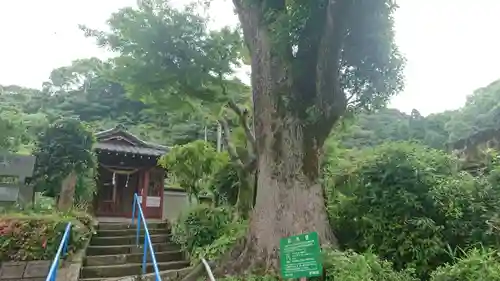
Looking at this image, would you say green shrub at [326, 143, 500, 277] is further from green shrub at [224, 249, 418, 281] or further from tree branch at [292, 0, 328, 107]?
tree branch at [292, 0, 328, 107]

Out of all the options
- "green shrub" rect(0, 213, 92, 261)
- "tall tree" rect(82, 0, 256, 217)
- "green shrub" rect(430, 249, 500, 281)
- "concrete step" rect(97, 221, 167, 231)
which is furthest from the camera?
"concrete step" rect(97, 221, 167, 231)

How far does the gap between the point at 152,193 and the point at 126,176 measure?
126 centimetres

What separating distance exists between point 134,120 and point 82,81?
8796mm

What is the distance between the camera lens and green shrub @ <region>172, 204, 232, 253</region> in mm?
8695

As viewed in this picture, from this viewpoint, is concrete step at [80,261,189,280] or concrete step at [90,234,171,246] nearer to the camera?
concrete step at [80,261,189,280]

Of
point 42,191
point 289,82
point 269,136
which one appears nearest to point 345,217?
point 269,136

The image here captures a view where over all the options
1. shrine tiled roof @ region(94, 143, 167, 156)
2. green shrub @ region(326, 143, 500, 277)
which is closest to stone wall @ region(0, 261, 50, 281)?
green shrub @ region(326, 143, 500, 277)

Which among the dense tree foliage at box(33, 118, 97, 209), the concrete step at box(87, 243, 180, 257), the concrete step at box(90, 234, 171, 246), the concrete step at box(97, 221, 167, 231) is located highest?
the dense tree foliage at box(33, 118, 97, 209)

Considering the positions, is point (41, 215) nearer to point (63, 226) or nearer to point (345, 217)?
point (63, 226)

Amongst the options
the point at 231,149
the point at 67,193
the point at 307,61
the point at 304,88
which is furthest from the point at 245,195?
the point at 67,193

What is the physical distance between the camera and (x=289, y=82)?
6.73 meters

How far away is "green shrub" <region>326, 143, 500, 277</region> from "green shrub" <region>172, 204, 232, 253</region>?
287cm

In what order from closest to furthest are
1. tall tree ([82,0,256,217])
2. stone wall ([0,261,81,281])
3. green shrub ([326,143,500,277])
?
1. green shrub ([326,143,500,277])
2. stone wall ([0,261,81,281])
3. tall tree ([82,0,256,217])

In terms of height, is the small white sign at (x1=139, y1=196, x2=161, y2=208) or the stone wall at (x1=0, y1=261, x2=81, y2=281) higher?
the small white sign at (x1=139, y1=196, x2=161, y2=208)
